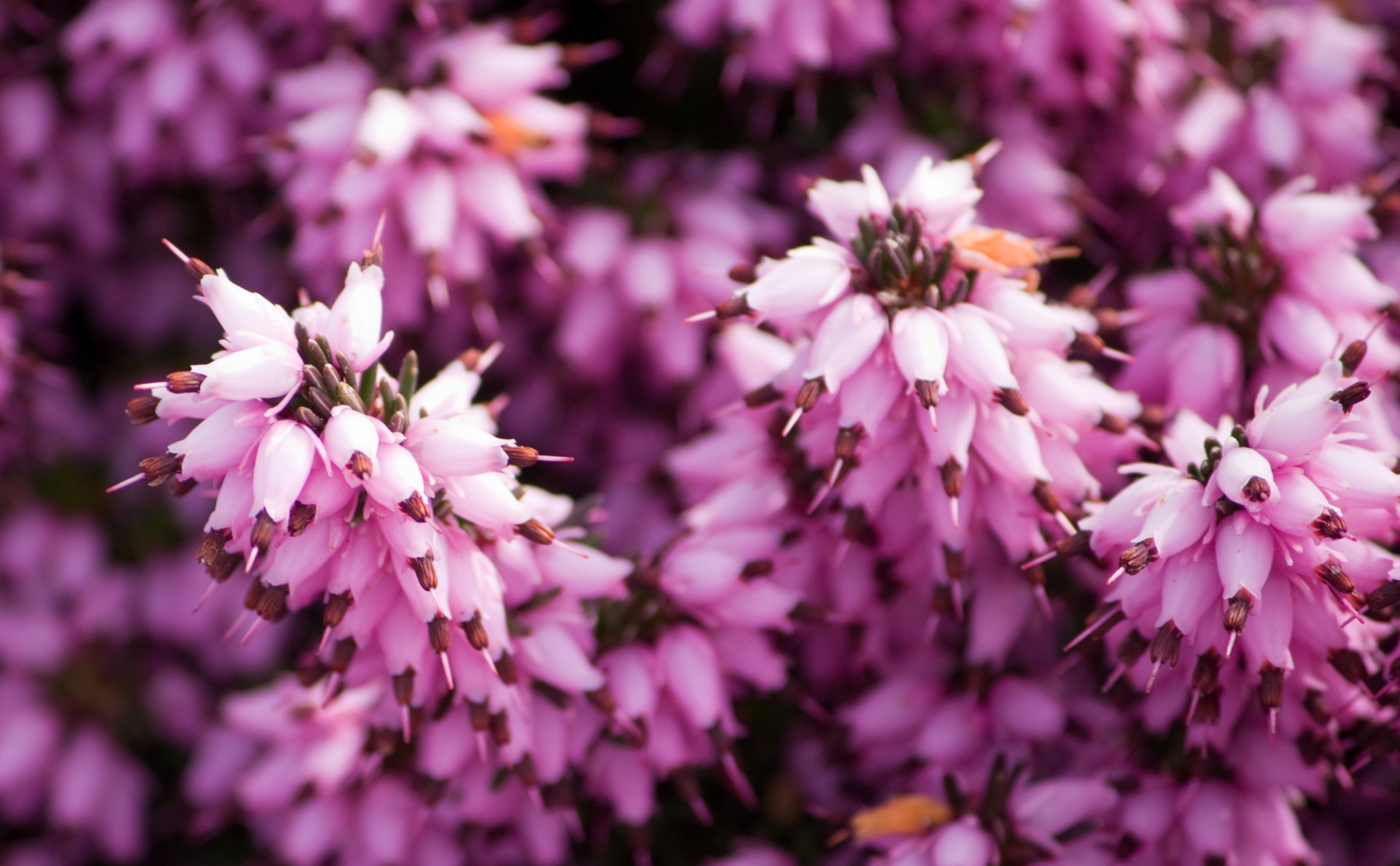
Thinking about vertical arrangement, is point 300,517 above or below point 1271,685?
above

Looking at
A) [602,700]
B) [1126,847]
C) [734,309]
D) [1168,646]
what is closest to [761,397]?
[734,309]

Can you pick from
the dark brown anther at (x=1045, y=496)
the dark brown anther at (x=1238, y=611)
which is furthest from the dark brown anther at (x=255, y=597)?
the dark brown anther at (x=1238, y=611)

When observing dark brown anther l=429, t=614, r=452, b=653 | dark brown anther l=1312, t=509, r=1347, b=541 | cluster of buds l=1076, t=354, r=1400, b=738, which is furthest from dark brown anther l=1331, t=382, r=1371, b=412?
dark brown anther l=429, t=614, r=452, b=653

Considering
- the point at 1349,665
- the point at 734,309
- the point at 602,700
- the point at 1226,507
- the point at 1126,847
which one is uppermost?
the point at 734,309

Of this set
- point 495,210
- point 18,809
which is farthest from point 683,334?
point 18,809

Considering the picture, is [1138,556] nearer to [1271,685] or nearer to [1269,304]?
[1271,685]

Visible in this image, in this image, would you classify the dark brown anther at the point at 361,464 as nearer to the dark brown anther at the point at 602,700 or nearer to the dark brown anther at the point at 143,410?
the dark brown anther at the point at 143,410

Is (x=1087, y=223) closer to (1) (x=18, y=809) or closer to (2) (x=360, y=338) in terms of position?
(2) (x=360, y=338)
